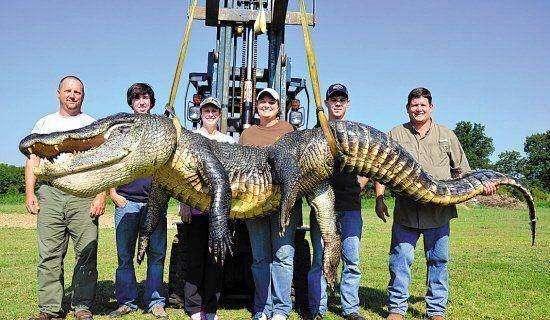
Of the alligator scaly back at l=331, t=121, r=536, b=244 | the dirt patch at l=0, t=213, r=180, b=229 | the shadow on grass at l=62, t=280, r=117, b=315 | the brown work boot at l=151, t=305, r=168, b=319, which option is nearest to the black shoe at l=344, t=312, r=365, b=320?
the alligator scaly back at l=331, t=121, r=536, b=244

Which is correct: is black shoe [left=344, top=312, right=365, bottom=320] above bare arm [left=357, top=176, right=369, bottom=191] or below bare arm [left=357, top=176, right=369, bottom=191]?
below

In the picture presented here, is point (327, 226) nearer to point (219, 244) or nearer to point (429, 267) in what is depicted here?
point (219, 244)

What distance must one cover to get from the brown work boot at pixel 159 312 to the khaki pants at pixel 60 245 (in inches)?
27.4

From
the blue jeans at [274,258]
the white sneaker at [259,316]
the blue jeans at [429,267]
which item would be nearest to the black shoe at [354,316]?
the blue jeans at [429,267]

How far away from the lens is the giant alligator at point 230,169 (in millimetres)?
4055

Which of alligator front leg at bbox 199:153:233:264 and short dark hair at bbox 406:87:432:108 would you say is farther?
short dark hair at bbox 406:87:432:108

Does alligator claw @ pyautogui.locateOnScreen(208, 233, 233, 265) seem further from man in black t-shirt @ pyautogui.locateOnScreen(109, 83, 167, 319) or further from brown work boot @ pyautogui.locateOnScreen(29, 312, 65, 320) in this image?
brown work boot @ pyautogui.locateOnScreen(29, 312, 65, 320)

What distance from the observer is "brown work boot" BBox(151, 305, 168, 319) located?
5918mm

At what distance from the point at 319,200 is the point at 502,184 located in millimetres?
1825

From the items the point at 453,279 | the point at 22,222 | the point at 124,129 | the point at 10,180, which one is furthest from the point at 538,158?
the point at 124,129

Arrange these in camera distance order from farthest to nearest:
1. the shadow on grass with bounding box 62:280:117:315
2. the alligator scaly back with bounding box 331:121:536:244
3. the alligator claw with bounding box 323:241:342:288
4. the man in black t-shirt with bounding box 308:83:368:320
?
the shadow on grass with bounding box 62:280:117:315 → the man in black t-shirt with bounding box 308:83:368:320 → the alligator claw with bounding box 323:241:342:288 → the alligator scaly back with bounding box 331:121:536:244

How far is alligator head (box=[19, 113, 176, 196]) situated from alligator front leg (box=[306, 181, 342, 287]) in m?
1.43

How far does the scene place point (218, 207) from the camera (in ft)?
14.1

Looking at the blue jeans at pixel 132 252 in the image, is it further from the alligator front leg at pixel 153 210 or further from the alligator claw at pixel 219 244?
the alligator claw at pixel 219 244
